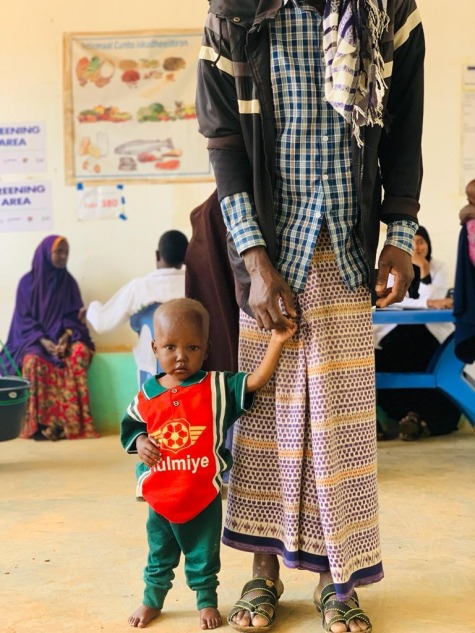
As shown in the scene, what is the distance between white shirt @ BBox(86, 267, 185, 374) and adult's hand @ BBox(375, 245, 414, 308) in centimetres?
258

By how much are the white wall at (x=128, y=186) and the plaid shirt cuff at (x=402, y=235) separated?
137 inches

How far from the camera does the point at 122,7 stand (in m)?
5.39

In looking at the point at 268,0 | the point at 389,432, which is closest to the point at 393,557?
the point at 268,0

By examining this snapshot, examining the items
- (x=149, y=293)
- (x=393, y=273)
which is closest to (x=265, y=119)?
(x=393, y=273)

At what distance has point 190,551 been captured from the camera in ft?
6.98

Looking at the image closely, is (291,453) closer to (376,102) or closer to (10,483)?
(376,102)

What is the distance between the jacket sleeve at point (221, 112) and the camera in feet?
6.40

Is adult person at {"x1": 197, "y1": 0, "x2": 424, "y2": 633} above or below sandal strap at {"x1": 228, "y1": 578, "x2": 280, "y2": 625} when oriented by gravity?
above

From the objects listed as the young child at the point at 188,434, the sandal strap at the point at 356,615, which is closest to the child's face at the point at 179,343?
the young child at the point at 188,434

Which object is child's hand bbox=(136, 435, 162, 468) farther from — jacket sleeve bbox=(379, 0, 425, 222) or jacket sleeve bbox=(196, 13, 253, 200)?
jacket sleeve bbox=(379, 0, 425, 222)

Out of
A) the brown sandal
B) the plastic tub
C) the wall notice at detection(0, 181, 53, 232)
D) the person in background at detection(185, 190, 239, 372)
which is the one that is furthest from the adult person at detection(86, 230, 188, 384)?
the brown sandal

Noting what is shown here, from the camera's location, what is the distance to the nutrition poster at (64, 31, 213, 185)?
5.41 metres

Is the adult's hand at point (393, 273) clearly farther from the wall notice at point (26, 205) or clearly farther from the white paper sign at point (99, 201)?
the wall notice at point (26, 205)

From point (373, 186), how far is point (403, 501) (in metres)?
1.80
